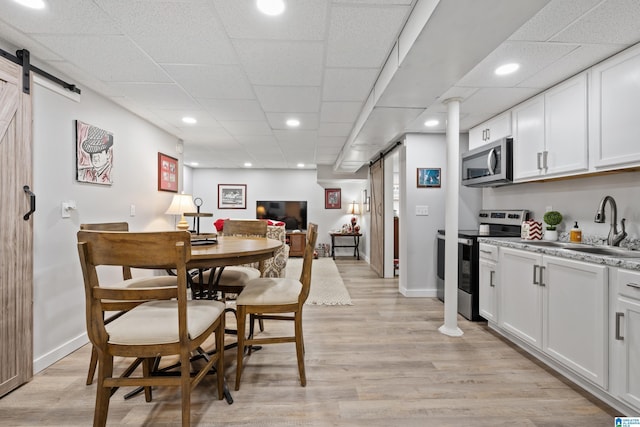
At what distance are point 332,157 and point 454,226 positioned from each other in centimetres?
330

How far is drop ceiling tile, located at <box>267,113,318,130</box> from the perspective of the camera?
3.27 m

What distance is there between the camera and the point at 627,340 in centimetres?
156

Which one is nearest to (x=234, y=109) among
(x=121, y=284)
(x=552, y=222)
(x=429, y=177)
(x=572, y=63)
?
(x=121, y=284)

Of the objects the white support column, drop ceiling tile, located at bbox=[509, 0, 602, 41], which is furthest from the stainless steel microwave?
drop ceiling tile, located at bbox=[509, 0, 602, 41]

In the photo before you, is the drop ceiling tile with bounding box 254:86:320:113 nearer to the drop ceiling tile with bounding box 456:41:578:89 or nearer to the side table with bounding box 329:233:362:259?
the drop ceiling tile with bounding box 456:41:578:89

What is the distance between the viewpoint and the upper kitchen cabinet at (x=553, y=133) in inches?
87.1

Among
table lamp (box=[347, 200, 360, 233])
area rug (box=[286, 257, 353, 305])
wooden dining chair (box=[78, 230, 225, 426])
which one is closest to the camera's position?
wooden dining chair (box=[78, 230, 225, 426])

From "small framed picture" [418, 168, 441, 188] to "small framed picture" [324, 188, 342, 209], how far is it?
3874 mm

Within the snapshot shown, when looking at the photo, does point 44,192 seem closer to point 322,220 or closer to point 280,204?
point 280,204

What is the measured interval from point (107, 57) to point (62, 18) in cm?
41

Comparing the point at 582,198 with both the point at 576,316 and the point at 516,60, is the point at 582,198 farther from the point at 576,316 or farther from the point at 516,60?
the point at 516,60

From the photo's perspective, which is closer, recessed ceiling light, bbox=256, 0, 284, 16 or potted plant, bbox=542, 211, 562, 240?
recessed ceiling light, bbox=256, 0, 284, 16

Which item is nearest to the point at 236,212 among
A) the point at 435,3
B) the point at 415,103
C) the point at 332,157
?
the point at 332,157

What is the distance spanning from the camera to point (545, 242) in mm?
2508
